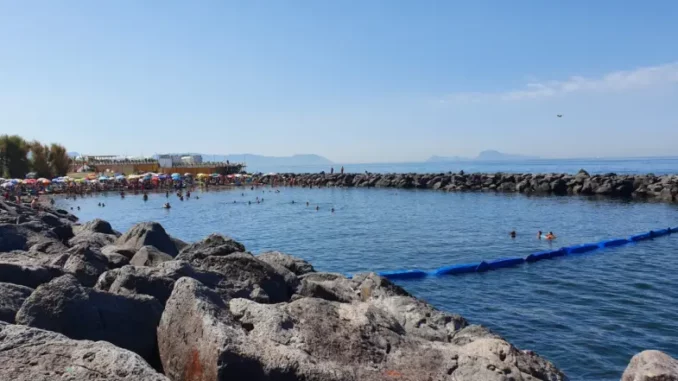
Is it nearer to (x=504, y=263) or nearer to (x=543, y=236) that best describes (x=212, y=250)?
(x=504, y=263)

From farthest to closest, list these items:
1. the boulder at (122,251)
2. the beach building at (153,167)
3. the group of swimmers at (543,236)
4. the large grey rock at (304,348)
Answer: the beach building at (153,167)
the group of swimmers at (543,236)
the boulder at (122,251)
the large grey rock at (304,348)

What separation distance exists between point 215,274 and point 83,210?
48135mm

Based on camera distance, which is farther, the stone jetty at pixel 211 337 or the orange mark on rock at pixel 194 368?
the orange mark on rock at pixel 194 368

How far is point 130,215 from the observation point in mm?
46312

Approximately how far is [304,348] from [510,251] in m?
21.9

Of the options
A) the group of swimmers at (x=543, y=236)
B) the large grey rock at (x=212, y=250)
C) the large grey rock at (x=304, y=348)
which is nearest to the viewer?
the large grey rock at (x=304, y=348)

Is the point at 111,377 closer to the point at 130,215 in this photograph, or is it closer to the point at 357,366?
the point at 357,366

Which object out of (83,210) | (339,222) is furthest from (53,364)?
(83,210)

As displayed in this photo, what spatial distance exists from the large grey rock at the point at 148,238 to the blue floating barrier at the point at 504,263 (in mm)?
13441

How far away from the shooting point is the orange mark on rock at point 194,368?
539cm

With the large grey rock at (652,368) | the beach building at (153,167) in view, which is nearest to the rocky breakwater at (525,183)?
the beach building at (153,167)

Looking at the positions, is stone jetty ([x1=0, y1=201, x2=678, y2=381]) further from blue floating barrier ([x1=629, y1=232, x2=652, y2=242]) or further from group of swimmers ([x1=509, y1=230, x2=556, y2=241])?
blue floating barrier ([x1=629, y1=232, x2=652, y2=242])

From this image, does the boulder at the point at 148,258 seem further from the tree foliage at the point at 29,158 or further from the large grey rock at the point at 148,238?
the tree foliage at the point at 29,158

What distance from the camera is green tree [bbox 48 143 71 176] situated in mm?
85375
